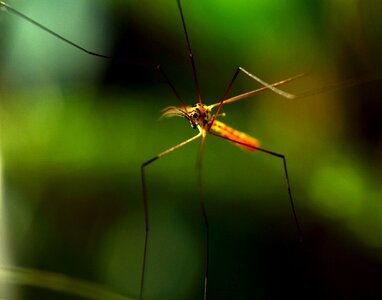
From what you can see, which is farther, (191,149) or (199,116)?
(191,149)

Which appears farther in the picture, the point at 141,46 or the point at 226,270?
the point at 141,46

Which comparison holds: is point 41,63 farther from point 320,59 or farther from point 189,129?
point 320,59

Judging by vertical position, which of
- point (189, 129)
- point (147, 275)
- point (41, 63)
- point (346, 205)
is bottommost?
point (147, 275)

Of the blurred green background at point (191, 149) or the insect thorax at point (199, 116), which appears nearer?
the insect thorax at point (199, 116)

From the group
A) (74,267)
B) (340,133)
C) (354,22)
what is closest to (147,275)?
(74,267)
